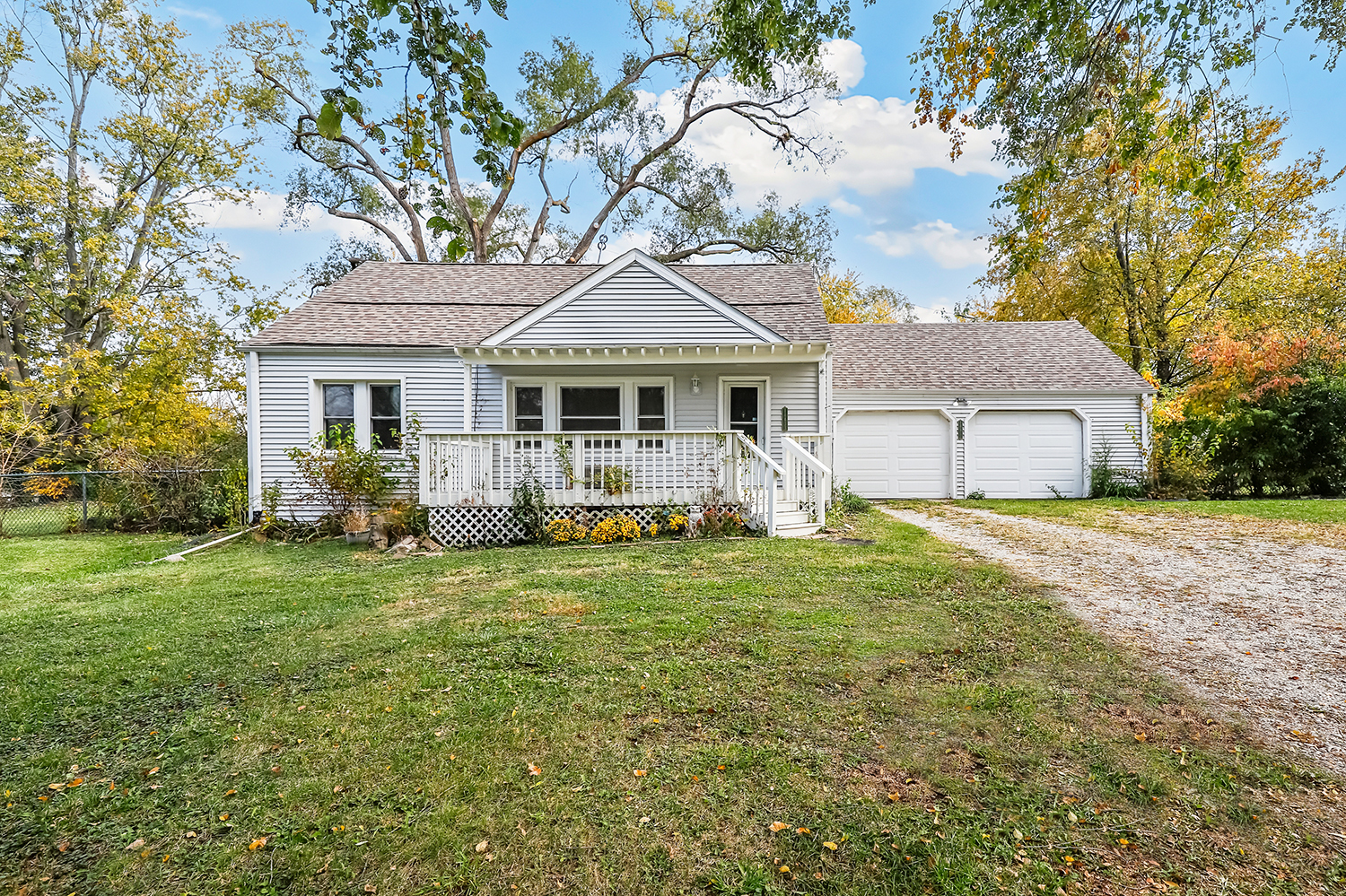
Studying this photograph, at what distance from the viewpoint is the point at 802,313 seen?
38.7 ft

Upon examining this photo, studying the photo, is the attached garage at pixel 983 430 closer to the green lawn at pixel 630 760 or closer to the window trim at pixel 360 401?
the window trim at pixel 360 401

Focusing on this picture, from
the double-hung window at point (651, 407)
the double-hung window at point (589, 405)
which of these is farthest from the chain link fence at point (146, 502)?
the double-hung window at point (651, 407)

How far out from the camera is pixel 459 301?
43.3 ft

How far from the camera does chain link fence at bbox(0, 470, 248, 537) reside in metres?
11.3

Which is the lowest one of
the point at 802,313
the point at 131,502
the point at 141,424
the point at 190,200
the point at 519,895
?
the point at 519,895

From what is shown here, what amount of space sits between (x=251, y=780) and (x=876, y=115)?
43.1ft

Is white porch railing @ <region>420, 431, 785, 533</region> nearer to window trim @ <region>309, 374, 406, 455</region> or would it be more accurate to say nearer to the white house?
the white house

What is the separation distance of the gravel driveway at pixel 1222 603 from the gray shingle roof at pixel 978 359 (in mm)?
5267

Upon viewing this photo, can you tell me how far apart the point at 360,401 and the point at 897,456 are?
38.7 ft

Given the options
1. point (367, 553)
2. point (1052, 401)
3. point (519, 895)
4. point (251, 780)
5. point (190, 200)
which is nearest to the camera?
point (519, 895)

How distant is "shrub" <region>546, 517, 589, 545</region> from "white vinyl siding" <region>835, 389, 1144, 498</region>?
25.5ft

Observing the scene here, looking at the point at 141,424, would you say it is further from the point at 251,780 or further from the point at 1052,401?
the point at 1052,401

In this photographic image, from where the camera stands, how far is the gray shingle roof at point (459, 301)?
11.4m

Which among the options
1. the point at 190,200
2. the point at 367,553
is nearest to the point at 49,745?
the point at 367,553
